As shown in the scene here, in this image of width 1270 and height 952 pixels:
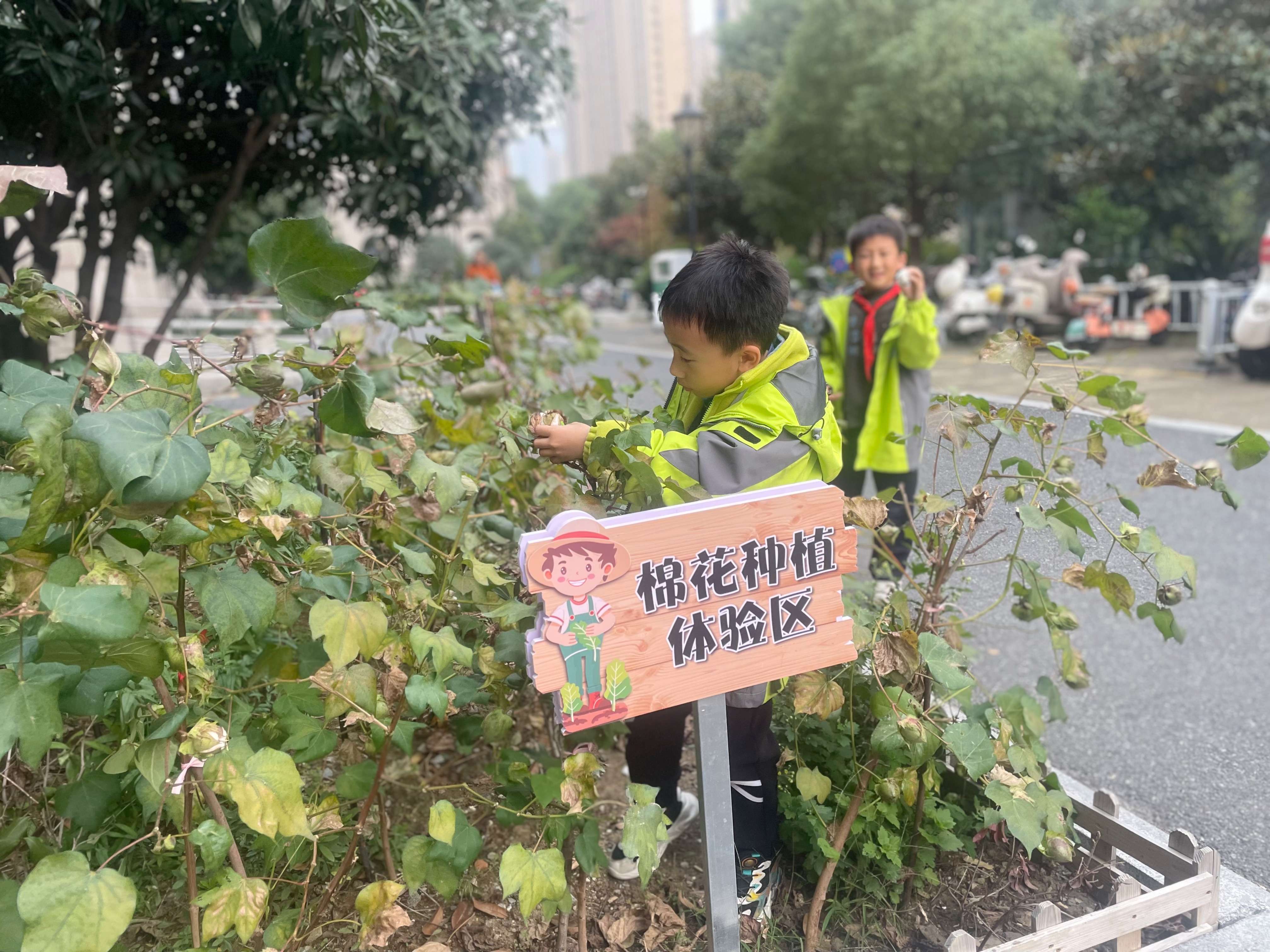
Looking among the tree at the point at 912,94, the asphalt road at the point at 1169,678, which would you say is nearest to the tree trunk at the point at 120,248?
the asphalt road at the point at 1169,678

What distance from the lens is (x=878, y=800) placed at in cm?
178

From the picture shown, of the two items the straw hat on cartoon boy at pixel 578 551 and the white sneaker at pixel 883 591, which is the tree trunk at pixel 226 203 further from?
the straw hat on cartoon boy at pixel 578 551

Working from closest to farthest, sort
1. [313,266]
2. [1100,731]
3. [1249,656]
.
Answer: [313,266]
[1100,731]
[1249,656]

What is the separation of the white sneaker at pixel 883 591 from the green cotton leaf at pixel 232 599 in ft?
3.92

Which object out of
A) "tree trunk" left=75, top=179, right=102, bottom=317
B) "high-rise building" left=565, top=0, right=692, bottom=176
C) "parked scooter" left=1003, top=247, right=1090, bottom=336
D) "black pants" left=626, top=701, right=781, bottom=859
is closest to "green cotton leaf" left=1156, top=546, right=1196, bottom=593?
"black pants" left=626, top=701, right=781, bottom=859

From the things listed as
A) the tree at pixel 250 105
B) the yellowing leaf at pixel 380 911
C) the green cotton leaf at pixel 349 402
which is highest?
the tree at pixel 250 105

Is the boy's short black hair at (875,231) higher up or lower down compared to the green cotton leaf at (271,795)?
higher up

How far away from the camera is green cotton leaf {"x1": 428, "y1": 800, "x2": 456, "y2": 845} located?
132 cm

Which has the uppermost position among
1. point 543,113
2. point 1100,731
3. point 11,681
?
point 543,113

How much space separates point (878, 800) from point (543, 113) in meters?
3.68

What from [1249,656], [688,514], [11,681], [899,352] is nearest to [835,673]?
[688,514]

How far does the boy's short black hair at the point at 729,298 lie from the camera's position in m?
1.56

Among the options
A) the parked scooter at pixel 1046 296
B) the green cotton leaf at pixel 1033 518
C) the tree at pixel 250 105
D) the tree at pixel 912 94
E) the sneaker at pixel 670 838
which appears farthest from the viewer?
the tree at pixel 912 94

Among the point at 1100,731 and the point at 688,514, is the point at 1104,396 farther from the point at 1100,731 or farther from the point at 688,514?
the point at 1100,731
